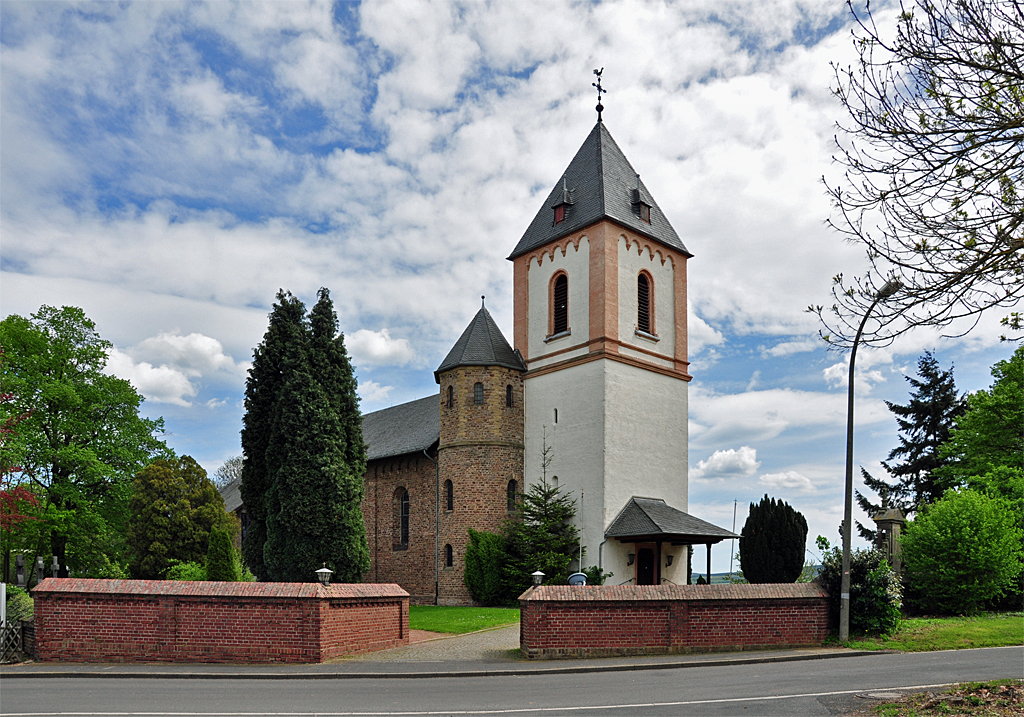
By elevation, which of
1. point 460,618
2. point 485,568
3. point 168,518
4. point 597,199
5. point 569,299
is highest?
point 597,199

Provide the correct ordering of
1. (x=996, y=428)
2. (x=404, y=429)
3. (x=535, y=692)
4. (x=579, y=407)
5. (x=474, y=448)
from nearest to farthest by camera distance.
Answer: (x=535, y=692)
(x=579, y=407)
(x=474, y=448)
(x=996, y=428)
(x=404, y=429)

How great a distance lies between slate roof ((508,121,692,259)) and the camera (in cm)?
3325

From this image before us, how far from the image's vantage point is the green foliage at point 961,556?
22.5m

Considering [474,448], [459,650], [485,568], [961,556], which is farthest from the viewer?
[474,448]

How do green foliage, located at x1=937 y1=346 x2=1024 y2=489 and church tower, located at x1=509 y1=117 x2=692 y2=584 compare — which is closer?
church tower, located at x1=509 y1=117 x2=692 y2=584

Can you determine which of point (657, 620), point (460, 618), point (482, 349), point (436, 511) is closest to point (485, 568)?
point (436, 511)

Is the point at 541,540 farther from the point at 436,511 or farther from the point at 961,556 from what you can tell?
the point at 961,556

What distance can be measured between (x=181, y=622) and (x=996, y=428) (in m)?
33.6

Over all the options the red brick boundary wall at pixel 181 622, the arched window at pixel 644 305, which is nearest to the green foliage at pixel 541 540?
the arched window at pixel 644 305

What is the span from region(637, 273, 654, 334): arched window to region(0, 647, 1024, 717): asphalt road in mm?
19313

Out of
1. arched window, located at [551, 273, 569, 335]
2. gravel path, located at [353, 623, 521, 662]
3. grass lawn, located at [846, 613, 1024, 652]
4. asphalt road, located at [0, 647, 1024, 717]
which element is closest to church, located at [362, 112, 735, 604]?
arched window, located at [551, 273, 569, 335]

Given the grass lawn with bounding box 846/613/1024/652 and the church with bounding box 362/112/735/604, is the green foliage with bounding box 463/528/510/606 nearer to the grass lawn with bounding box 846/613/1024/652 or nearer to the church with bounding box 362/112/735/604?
the church with bounding box 362/112/735/604

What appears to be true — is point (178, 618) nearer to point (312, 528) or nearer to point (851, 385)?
point (312, 528)

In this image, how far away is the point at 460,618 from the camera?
2483cm
